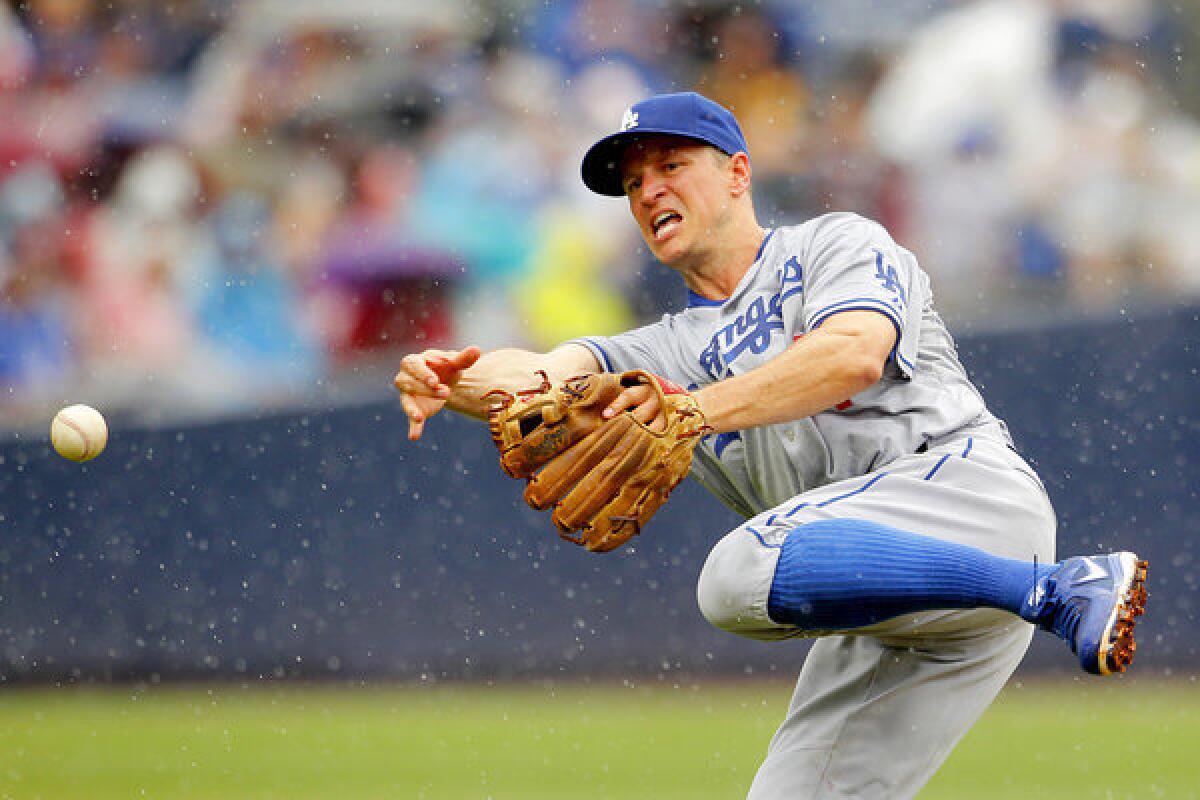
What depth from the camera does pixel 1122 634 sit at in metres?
2.69

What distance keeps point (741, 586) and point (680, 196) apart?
39.3 inches

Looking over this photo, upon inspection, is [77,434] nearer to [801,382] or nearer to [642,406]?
[642,406]

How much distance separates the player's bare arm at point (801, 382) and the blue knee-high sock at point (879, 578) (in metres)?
0.23

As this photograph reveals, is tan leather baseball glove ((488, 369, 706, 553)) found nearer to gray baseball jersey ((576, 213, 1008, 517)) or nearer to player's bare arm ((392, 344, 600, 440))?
player's bare arm ((392, 344, 600, 440))

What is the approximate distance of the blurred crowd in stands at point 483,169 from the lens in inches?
301

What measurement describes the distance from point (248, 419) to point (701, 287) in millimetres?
4392

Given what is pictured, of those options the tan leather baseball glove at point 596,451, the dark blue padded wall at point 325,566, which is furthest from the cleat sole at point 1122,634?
the dark blue padded wall at point 325,566

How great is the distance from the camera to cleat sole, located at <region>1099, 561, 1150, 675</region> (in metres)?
2.67

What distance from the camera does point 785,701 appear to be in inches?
279

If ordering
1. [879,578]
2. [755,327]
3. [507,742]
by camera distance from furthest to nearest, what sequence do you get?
[507,742] → [755,327] → [879,578]

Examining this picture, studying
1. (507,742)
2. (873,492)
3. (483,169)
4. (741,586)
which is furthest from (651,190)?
(483,169)

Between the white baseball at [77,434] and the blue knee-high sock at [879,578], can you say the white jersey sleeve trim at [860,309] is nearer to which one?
the blue knee-high sock at [879,578]

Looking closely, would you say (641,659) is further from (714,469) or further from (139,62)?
(139,62)

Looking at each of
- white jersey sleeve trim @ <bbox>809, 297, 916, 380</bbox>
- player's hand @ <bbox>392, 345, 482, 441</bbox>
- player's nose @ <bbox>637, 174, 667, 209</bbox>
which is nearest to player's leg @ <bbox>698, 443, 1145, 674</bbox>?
white jersey sleeve trim @ <bbox>809, 297, 916, 380</bbox>
